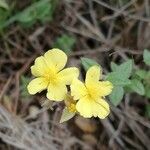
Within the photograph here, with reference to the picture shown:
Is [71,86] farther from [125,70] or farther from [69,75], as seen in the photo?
[125,70]

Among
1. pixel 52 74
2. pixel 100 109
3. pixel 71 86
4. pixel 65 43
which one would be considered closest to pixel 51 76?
pixel 52 74

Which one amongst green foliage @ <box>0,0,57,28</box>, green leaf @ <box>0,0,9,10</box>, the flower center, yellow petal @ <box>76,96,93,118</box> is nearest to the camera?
yellow petal @ <box>76,96,93,118</box>

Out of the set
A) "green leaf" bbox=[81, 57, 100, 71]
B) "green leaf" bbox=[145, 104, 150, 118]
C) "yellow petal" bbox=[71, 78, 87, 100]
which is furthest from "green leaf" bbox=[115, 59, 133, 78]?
"green leaf" bbox=[145, 104, 150, 118]

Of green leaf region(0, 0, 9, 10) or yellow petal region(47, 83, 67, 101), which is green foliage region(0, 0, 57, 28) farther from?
yellow petal region(47, 83, 67, 101)

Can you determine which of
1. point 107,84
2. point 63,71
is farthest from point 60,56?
point 107,84

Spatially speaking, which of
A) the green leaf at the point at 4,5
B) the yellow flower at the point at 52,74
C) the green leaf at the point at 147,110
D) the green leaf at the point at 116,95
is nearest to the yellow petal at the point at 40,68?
the yellow flower at the point at 52,74

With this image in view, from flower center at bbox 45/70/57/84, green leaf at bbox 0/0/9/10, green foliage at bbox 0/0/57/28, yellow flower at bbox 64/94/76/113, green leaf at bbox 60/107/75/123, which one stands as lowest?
green leaf at bbox 60/107/75/123

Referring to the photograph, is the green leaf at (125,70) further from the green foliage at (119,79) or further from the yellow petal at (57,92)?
the yellow petal at (57,92)

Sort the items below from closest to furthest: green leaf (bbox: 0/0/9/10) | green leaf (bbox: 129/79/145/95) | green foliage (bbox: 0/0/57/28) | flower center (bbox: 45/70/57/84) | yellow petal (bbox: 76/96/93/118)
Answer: yellow petal (bbox: 76/96/93/118), flower center (bbox: 45/70/57/84), green leaf (bbox: 129/79/145/95), green leaf (bbox: 0/0/9/10), green foliage (bbox: 0/0/57/28)
